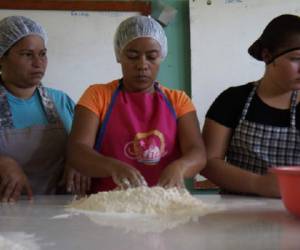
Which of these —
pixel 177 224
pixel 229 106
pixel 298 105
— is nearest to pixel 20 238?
pixel 177 224

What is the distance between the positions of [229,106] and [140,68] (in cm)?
29

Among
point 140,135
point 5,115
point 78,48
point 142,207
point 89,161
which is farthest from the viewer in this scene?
point 78,48

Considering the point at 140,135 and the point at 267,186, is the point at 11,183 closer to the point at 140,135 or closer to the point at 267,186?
the point at 140,135

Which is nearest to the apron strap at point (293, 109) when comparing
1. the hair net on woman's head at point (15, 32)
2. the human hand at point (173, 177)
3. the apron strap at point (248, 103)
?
the apron strap at point (248, 103)

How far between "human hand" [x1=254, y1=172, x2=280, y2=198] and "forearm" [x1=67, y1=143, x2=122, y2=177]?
0.38 metres

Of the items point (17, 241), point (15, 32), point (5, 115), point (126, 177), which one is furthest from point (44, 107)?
point (17, 241)

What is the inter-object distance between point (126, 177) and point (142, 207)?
5.1 inches

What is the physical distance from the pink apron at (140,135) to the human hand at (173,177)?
15cm

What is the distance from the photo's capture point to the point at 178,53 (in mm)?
2613

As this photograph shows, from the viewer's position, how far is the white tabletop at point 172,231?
0.63m

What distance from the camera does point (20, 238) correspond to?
0.69 metres

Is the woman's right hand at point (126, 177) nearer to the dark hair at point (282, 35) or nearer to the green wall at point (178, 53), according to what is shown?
the dark hair at point (282, 35)

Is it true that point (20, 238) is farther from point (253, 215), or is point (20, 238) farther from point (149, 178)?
point (149, 178)

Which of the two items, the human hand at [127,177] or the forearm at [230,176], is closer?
the human hand at [127,177]
